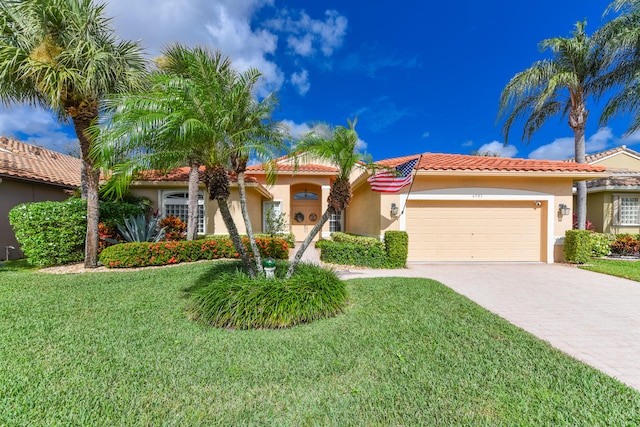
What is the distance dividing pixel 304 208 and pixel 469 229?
402 inches

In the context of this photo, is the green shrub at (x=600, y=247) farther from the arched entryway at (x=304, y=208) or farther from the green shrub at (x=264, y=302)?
the green shrub at (x=264, y=302)

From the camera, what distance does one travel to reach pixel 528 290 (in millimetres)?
7059

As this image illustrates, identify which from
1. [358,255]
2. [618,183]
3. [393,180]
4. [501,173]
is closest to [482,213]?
[501,173]

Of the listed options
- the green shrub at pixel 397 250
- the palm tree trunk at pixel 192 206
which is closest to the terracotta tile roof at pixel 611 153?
the green shrub at pixel 397 250

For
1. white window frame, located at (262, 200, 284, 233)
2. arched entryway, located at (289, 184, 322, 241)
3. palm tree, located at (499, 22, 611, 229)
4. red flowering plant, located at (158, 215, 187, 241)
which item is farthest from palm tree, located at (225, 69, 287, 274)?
palm tree, located at (499, 22, 611, 229)

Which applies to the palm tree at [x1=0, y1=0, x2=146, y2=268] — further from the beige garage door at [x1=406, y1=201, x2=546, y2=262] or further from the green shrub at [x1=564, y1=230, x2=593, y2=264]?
the green shrub at [x1=564, y1=230, x2=593, y2=264]

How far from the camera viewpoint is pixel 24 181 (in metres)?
11.7

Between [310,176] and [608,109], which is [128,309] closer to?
[310,176]

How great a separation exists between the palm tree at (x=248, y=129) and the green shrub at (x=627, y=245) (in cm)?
1810

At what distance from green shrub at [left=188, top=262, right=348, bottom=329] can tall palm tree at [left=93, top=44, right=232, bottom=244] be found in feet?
8.39

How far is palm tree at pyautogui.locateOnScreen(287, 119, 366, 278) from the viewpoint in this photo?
18.9 feet

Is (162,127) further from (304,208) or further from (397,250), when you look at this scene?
(304,208)

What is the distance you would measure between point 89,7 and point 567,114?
69.8 feet

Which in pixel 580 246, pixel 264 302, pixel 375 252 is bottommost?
pixel 264 302
